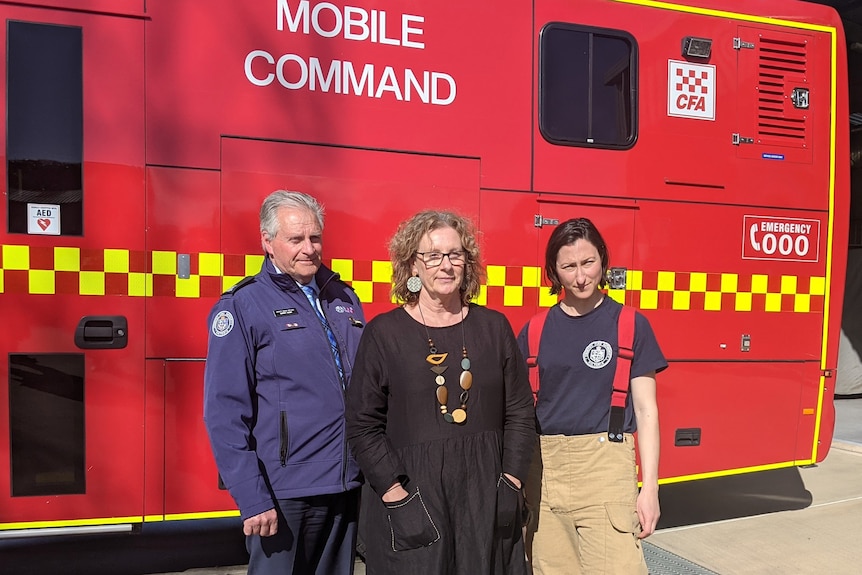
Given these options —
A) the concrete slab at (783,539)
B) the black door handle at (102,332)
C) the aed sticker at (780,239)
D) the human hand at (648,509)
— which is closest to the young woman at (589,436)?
the human hand at (648,509)

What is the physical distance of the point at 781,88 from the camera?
→ 361 cm

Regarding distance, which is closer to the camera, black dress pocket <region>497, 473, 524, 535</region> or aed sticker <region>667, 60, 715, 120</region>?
black dress pocket <region>497, 473, 524, 535</region>

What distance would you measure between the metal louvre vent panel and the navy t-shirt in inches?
88.5

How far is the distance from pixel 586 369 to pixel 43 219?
2.30m

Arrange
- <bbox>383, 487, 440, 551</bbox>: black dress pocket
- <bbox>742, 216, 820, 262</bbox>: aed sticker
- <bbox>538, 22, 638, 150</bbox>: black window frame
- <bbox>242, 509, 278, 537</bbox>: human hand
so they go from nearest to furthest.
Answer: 1. <bbox>383, 487, 440, 551</bbox>: black dress pocket
2. <bbox>242, 509, 278, 537</bbox>: human hand
3. <bbox>538, 22, 638, 150</bbox>: black window frame
4. <bbox>742, 216, 820, 262</bbox>: aed sticker

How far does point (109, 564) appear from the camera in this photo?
334 centimetres

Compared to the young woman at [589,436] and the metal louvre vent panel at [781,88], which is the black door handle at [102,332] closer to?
the young woman at [589,436]

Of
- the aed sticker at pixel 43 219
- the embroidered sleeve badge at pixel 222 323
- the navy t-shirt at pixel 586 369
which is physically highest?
the aed sticker at pixel 43 219

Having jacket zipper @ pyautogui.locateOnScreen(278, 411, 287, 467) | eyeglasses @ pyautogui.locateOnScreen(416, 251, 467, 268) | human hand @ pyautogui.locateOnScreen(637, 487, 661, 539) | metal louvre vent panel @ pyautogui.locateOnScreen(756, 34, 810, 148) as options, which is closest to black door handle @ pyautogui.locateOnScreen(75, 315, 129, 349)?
jacket zipper @ pyautogui.locateOnScreen(278, 411, 287, 467)

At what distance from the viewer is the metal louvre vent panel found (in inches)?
141

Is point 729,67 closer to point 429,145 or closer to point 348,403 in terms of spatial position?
point 429,145

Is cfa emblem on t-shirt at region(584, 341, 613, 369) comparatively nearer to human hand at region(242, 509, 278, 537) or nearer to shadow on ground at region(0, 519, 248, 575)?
human hand at region(242, 509, 278, 537)

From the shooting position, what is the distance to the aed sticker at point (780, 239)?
3562 millimetres

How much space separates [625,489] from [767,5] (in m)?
3.10
